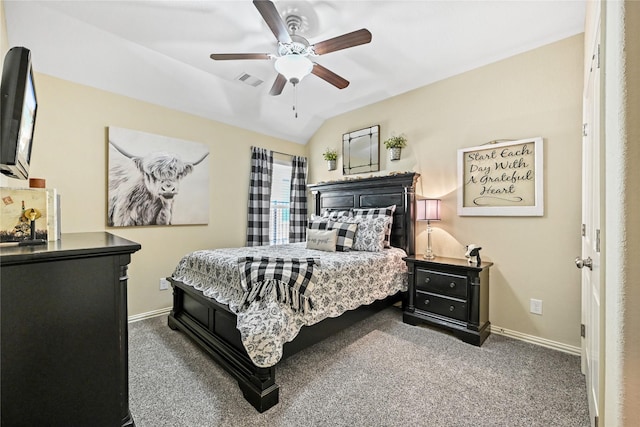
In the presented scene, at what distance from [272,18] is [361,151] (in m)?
2.54

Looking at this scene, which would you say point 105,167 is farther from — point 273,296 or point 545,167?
point 545,167

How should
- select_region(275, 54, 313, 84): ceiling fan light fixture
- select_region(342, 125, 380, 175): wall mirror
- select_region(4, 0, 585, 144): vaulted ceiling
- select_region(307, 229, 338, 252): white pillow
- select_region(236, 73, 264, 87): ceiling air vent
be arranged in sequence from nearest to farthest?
select_region(275, 54, 313, 84): ceiling fan light fixture
select_region(4, 0, 585, 144): vaulted ceiling
select_region(307, 229, 338, 252): white pillow
select_region(236, 73, 264, 87): ceiling air vent
select_region(342, 125, 380, 175): wall mirror

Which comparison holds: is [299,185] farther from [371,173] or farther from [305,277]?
[305,277]

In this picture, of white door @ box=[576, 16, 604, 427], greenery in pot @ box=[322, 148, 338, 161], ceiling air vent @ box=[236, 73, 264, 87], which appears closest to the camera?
white door @ box=[576, 16, 604, 427]

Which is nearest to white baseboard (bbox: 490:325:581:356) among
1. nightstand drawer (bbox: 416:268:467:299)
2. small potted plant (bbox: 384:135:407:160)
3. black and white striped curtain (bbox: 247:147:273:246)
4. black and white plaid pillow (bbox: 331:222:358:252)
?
nightstand drawer (bbox: 416:268:467:299)

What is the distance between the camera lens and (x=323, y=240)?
318 cm

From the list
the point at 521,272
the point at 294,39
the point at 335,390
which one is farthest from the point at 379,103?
the point at 335,390

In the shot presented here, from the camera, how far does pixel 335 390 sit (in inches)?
73.0

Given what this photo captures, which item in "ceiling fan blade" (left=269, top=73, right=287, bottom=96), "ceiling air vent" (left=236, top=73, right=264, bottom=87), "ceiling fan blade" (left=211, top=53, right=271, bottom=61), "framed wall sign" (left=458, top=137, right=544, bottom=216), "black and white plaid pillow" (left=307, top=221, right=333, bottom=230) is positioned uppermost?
"ceiling air vent" (left=236, top=73, right=264, bottom=87)

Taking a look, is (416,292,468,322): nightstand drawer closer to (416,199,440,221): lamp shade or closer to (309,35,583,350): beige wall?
(309,35,583,350): beige wall

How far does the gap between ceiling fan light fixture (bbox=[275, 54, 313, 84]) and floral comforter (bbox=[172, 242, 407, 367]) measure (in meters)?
1.57

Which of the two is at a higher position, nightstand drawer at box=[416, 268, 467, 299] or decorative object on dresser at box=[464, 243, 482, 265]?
decorative object on dresser at box=[464, 243, 482, 265]

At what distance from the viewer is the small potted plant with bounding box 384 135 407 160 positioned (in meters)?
3.58

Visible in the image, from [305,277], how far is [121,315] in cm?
116
